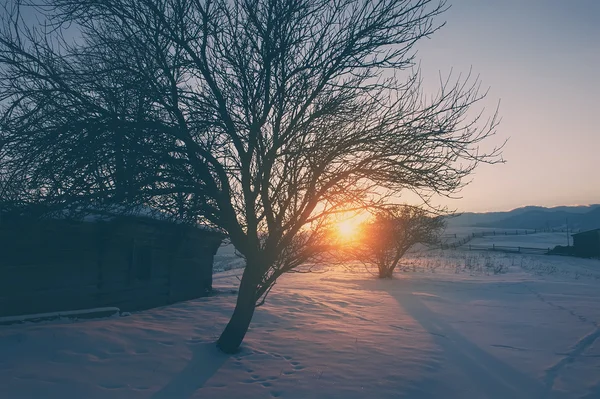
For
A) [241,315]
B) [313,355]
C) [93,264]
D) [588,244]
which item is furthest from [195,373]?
[588,244]

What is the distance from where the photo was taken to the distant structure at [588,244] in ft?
138

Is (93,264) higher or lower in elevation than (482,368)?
higher

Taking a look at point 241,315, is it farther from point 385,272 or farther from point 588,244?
point 588,244

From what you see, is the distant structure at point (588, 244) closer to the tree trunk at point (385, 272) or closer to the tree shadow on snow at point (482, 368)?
the tree trunk at point (385, 272)

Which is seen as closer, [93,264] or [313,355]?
[313,355]

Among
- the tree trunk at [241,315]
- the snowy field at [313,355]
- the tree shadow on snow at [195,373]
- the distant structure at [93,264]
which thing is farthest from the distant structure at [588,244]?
the tree shadow on snow at [195,373]

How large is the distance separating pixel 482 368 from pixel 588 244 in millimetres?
44651

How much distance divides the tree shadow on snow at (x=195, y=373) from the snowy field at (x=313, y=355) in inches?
0.7

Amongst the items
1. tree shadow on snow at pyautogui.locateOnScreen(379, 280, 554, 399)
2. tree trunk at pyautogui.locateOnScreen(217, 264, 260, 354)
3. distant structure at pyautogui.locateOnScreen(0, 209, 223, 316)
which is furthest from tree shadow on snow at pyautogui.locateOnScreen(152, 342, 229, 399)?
tree shadow on snow at pyautogui.locateOnScreen(379, 280, 554, 399)

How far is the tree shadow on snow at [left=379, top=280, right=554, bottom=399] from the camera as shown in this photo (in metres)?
6.41

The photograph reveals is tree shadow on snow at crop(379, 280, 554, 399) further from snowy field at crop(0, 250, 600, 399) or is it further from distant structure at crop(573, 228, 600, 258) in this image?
distant structure at crop(573, 228, 600, 258)

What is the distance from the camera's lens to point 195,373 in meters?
6.35

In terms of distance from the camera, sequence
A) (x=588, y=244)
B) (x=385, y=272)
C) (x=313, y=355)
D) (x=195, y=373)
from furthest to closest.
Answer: (x=588, y=244), (x=385, y=272), (x=313, y=355), (x=195, y=373)

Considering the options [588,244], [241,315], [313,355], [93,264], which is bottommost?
[313,355]
